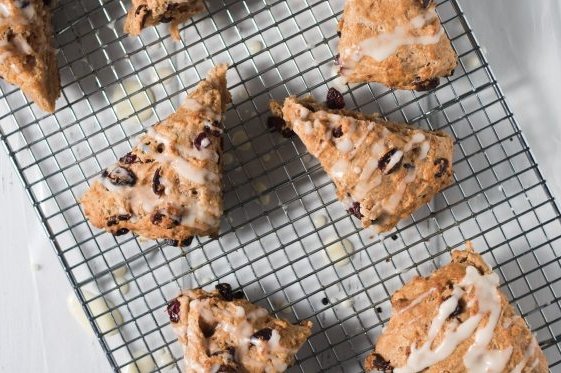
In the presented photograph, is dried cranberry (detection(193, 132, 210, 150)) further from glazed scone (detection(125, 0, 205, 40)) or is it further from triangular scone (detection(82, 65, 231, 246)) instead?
glazed scone (detection(125, 0, 205, 40))

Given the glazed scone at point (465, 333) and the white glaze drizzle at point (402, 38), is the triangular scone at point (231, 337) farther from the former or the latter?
the white glaze drizzle at point (402, 38)

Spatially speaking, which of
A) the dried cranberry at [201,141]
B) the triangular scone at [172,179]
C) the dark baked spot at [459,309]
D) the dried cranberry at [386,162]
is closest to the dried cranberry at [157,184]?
the triangular scone at [172,179]

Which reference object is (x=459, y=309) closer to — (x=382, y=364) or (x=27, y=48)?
(x=382, y=364)

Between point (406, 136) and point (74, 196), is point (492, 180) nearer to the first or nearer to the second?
point (406, 136)

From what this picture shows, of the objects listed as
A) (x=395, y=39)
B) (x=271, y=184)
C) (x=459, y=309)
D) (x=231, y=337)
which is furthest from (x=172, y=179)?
(x=459, y=309)

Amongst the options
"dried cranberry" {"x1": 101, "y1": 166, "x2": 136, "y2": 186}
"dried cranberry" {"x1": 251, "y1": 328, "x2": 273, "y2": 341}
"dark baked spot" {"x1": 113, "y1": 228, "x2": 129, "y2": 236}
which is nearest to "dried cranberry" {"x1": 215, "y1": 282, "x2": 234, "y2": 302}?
"dried cranberry" {"x1": 251, "y1": 328, "x2": 273, "y2": 341}

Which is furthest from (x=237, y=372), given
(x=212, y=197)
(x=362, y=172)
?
(x=362, y=172)

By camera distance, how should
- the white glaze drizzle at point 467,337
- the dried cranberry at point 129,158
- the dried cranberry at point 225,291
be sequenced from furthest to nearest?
the dried cranberry at point 225,291, the dried cranberry at point 129,158, the white glaze drizzle at point 467,337
